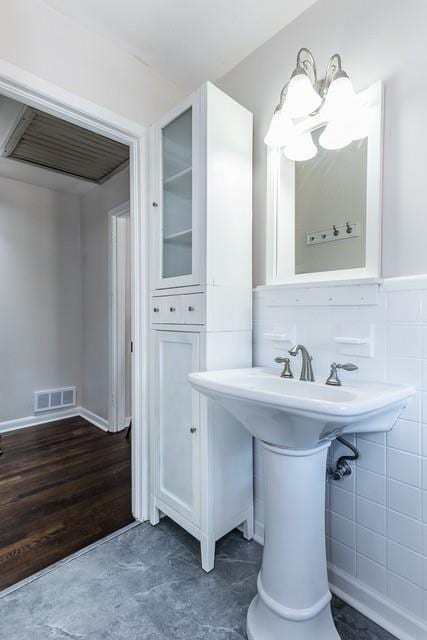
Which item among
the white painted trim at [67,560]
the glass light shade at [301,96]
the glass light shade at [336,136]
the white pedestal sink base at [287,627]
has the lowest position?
the white painted trim at [67,560]

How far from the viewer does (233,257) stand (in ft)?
4.86

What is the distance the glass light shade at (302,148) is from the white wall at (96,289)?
1.87m

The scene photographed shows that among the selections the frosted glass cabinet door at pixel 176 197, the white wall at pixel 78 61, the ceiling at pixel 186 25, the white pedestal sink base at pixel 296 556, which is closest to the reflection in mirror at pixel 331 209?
the frosted glass cabinet door at pixel 176 197

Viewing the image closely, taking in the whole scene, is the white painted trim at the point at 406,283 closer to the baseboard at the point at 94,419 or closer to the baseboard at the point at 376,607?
the baseboard at the point at 376,607

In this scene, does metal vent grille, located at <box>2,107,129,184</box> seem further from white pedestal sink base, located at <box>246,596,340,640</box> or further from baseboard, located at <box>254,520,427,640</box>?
baseboard, located at <box>254,520,427,640</box>

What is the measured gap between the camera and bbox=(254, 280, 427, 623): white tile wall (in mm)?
1065

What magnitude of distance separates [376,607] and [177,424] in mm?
1002

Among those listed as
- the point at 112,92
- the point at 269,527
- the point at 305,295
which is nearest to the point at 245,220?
the point at 305,295

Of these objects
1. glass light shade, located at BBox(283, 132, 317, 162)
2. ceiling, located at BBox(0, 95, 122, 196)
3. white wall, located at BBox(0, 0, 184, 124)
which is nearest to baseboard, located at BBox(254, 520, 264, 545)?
glass light shade, located at BBox(283, 132, 317, 162)

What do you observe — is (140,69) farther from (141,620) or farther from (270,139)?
(141,620)

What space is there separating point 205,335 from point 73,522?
4.23 feet

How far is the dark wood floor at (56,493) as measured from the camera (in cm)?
152

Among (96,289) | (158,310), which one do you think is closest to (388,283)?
(158,310)

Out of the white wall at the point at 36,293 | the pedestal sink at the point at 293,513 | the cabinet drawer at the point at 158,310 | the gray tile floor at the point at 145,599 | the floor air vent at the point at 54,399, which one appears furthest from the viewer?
the floor air vent at the point at 54,399
